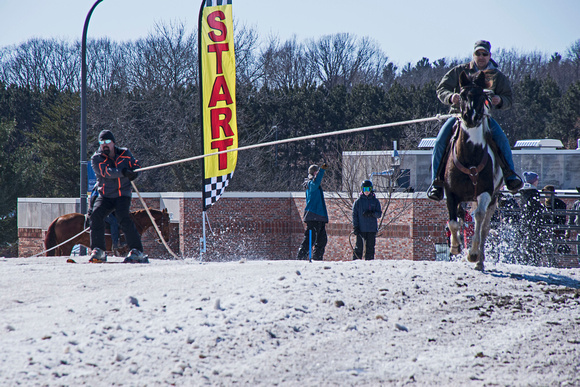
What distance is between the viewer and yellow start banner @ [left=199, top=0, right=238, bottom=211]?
14.3m

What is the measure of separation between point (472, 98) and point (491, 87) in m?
0.77

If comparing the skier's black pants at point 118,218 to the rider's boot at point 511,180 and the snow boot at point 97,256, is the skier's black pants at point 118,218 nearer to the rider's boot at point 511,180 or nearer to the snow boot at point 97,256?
the snow boot at point 97,256

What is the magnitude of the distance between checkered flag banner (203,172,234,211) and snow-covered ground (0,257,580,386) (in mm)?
7041

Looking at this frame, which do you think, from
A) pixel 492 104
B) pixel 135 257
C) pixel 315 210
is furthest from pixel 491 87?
pixel 135 257

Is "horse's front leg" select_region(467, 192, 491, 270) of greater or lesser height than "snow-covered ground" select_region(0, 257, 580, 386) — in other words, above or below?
above

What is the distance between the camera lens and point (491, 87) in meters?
7.88

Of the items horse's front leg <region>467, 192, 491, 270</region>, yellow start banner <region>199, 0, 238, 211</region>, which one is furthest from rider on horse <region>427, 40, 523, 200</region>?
yellow start banner <region>199, 0, 238, 211</region>

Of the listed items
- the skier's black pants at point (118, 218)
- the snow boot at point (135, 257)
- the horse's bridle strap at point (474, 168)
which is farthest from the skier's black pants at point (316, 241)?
the horse's bridle strap at point (474, 168)

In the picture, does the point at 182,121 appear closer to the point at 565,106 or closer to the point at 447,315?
the point at 565,106

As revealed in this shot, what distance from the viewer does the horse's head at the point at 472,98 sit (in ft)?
23.8

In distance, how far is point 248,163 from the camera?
42031 mm

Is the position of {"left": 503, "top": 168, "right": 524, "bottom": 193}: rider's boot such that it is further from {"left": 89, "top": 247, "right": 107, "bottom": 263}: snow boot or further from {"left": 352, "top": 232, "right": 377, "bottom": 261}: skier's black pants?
{"left": 89, "top": 247, "right": 107, "bottom": 263}: snow boot

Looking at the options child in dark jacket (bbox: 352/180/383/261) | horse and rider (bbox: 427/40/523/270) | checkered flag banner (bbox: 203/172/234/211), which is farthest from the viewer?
checkered flag banner (bbox: 203/172/234/211)

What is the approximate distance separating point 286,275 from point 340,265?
39.3 inches
